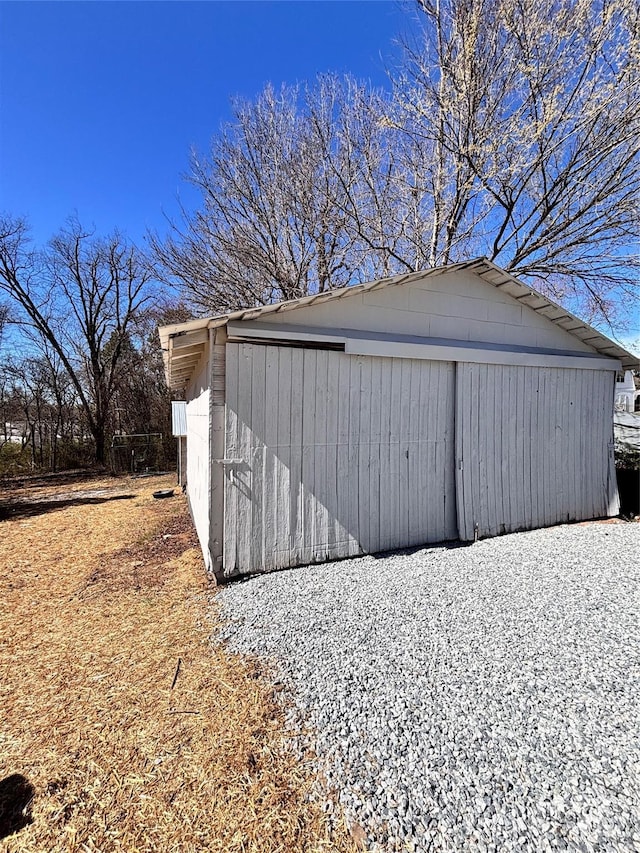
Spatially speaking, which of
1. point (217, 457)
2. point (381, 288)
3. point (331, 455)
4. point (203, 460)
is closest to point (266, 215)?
point (381, 288)

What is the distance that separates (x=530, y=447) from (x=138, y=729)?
5426mm

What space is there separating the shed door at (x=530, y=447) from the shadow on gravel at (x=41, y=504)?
720cm

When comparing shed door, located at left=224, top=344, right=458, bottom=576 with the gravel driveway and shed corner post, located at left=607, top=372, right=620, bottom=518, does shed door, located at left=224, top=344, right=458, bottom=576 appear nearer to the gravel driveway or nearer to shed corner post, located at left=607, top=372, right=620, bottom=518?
the gravel driveway

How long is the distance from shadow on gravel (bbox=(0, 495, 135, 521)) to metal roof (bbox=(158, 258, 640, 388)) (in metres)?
3.54

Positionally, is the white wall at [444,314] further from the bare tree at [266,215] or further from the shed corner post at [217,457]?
the bare tree at [266,215]

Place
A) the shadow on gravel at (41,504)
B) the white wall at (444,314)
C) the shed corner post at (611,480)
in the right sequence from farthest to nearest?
the shadow on gravel at (41,504)
the shed corner post at (611,480)
the white wall at (444,314)

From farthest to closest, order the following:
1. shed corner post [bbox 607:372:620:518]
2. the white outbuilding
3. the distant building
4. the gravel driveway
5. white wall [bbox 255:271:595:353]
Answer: the distant building → shed corner post [bbox 607:372:620:518] → white wall [bbox 255:271:595:353] → the white outbuilding → the gravel driveway

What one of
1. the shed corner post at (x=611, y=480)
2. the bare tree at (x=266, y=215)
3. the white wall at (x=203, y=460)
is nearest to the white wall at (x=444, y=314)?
the white wall at (x=203, y=460)

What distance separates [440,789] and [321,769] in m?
0.52

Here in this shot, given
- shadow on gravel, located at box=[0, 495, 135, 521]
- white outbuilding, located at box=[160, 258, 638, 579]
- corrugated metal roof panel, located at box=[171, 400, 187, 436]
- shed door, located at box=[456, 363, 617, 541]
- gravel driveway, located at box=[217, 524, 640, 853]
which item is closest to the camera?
gravel driveway, located at box=[217, 524, 640, 853]

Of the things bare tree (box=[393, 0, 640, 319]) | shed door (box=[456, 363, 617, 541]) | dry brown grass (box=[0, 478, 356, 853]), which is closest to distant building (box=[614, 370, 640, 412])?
shed door (box=[456, 363, 617, 541])

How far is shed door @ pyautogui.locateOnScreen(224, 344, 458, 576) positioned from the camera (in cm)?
379

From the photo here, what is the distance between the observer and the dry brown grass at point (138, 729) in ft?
4.94

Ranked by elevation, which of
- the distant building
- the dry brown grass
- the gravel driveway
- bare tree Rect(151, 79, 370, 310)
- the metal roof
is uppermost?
bare tree Rect(151, 79, 370, 310)
